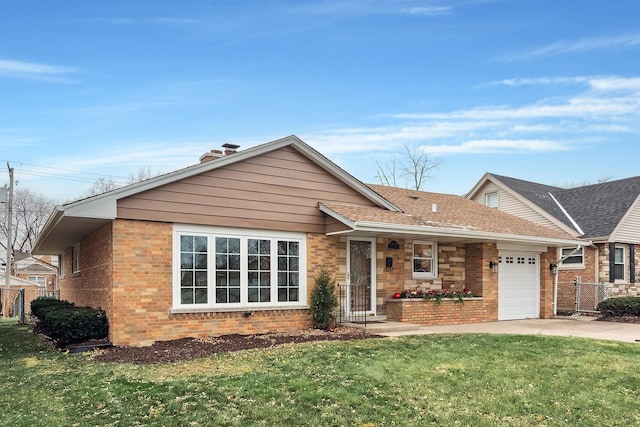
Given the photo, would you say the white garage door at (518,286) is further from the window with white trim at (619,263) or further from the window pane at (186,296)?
the window pane at (186,296)

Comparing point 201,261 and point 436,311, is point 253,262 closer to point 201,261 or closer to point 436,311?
point 201,261

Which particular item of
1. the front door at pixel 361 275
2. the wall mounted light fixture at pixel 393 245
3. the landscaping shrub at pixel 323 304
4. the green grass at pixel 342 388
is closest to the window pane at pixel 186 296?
the green grass at pixel 342 388

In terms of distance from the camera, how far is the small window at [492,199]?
26.7 metres

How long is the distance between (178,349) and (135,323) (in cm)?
134

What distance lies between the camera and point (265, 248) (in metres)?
12.2

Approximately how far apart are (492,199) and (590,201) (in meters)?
4.50

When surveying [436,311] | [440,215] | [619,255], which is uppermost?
→ [440,215]

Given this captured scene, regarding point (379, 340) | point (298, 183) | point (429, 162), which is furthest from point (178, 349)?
point (429, 162)

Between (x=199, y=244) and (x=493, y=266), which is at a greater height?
(x=199, y=244)

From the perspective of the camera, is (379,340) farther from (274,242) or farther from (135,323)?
(135,323)

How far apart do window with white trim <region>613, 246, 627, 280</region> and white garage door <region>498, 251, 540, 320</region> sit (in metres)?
6.72

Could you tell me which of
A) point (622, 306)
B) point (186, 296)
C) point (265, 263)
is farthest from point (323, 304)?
point (622, 306)

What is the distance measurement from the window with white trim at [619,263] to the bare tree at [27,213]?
43583mm

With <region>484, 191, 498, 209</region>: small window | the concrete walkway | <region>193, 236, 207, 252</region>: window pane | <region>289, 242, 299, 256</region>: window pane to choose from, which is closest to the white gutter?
<region>484, 191, 498, 209</region>: small window
